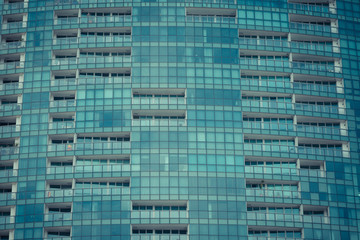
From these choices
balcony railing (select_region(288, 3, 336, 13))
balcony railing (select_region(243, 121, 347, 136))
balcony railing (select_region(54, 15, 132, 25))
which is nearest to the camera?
balcony railing (select_region(243, 121, 347, 136))

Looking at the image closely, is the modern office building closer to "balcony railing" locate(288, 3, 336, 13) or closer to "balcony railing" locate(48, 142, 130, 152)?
"balcony railing" locate(48, 142, 130, 152)

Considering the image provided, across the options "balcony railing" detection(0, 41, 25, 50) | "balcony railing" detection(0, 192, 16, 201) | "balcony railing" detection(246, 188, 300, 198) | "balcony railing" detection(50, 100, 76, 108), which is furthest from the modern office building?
"balcony railing" detection(0, 41, 25, 50)

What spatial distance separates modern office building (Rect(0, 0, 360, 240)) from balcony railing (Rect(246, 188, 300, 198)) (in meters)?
0.25

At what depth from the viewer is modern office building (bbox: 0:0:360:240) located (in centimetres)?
11019

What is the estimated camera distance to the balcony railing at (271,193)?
11150 cm

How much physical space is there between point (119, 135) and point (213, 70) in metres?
18.3

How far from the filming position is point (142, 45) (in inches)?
4729

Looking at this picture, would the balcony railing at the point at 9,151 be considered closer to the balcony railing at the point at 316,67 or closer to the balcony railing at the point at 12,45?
the balcony railing at the point at 12,45

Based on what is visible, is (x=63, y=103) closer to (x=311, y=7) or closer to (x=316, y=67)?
(x=316, y=67)

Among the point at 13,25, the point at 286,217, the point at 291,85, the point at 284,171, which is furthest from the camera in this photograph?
the point at 13,25

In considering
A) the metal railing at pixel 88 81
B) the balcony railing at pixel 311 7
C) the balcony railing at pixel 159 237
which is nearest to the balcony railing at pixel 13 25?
the metal railing at pixel 88 81

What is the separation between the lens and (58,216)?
110m

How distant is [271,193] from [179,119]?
1814 cm

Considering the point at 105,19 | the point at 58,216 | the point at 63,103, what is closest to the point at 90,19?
the point at 105,19
